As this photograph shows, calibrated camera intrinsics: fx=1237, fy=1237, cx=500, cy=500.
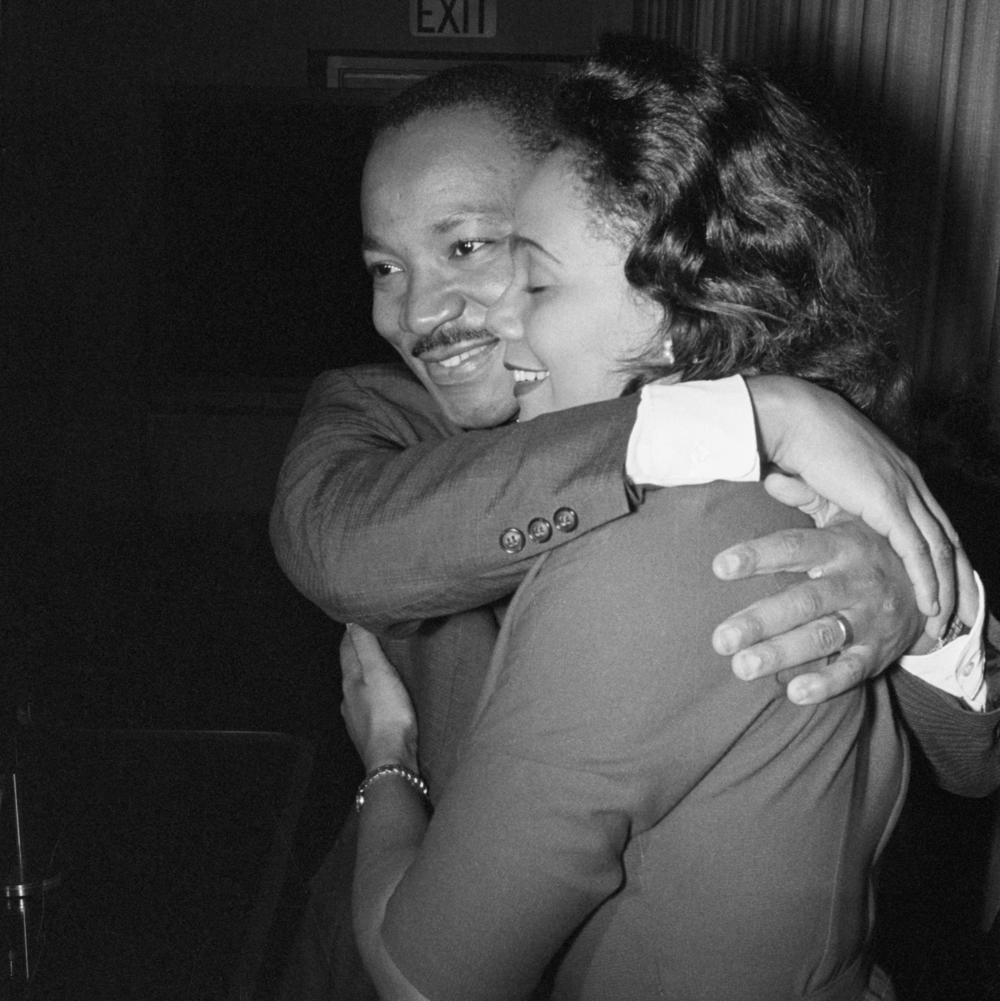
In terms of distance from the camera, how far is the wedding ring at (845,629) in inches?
32.6

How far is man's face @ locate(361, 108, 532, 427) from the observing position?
1475 mm

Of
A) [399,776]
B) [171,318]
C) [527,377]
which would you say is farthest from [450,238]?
[171,318]

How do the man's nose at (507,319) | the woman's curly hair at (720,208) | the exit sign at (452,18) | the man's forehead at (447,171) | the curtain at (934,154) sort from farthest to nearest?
the exit sign at (452,18), the curtain at (934,154), the man's forehead at (447,171), the man's nose at (507,319), the woman's curly hair at (720,208)

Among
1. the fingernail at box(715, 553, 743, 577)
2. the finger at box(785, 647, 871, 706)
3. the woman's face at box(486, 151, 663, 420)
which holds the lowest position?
the finger at box(785, 647, 871, 706)

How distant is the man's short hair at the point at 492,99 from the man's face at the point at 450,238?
17mm

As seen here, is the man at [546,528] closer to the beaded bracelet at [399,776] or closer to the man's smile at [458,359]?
the beaded bracelet at [399,776]

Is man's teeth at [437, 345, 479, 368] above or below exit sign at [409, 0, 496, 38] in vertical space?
below

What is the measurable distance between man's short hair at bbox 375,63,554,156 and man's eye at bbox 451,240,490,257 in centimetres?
14

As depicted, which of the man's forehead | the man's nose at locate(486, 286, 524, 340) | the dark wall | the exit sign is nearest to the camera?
the man's nose at locate(486, 286, 524, 340)

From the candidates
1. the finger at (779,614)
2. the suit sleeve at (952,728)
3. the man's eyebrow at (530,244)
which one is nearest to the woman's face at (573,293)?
the man's eyebrow at (530,244)

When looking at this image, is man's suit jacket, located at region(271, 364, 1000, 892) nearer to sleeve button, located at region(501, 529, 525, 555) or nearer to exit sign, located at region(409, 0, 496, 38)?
sleeve button, located at region(501, 529, 525, 555)

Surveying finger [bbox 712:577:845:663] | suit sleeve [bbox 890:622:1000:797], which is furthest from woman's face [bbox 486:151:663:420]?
suit sleeve [bbox 890:622:1000:797]

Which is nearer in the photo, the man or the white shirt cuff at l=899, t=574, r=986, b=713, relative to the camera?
the man

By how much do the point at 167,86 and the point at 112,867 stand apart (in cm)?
341
